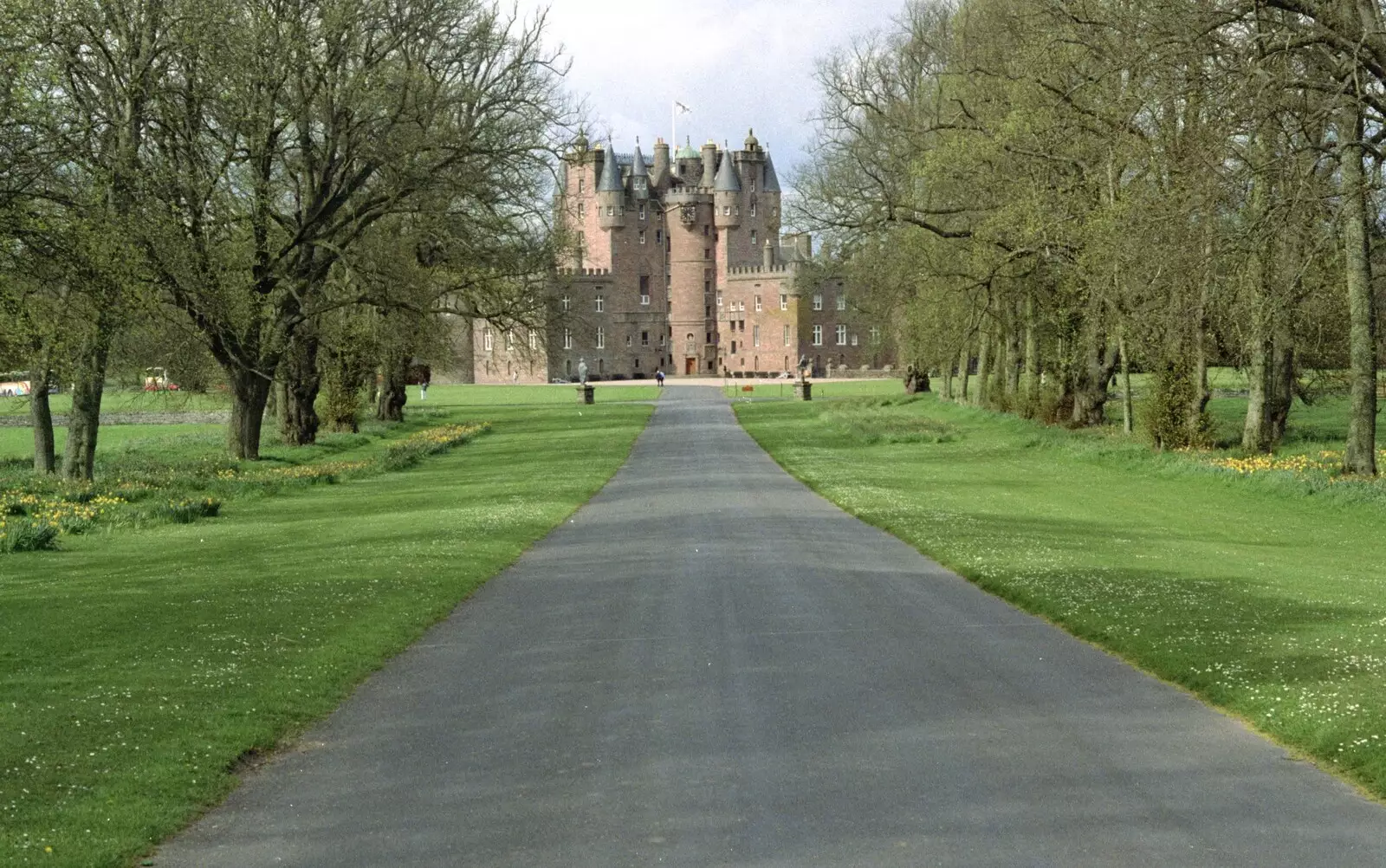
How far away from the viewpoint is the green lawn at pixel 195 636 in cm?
756

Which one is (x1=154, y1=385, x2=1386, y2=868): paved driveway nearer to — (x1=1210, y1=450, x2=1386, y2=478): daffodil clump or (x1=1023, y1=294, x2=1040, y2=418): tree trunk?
(x1=1210, y1=450, x2=1386, y2=478): daffodil clump

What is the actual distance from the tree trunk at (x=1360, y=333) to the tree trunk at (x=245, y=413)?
82.6ft

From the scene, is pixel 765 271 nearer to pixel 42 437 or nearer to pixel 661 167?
pixel 661 167

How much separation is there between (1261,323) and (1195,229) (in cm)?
303

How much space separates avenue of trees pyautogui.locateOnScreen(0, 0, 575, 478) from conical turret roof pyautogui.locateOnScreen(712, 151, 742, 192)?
9923cm

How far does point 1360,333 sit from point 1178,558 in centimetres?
991

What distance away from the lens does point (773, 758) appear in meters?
8.08

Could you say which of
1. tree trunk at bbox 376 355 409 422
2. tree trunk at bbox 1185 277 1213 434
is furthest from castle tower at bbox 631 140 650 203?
tree trunk at bbox 1185 277 1213 434

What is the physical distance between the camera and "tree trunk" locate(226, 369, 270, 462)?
1452 inches

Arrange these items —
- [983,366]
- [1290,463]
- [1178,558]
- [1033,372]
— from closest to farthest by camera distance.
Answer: [1178,558], [1290,463], [1033,372], [983,366]

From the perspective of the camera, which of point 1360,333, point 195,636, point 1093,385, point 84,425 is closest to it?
point 195,636

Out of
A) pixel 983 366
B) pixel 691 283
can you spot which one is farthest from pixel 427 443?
pixel 691 283

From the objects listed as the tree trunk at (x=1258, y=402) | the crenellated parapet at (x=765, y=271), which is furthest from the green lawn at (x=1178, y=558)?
the crenellated parapet at (x=765, y=271)

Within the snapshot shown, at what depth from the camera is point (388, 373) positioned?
2231 inches
